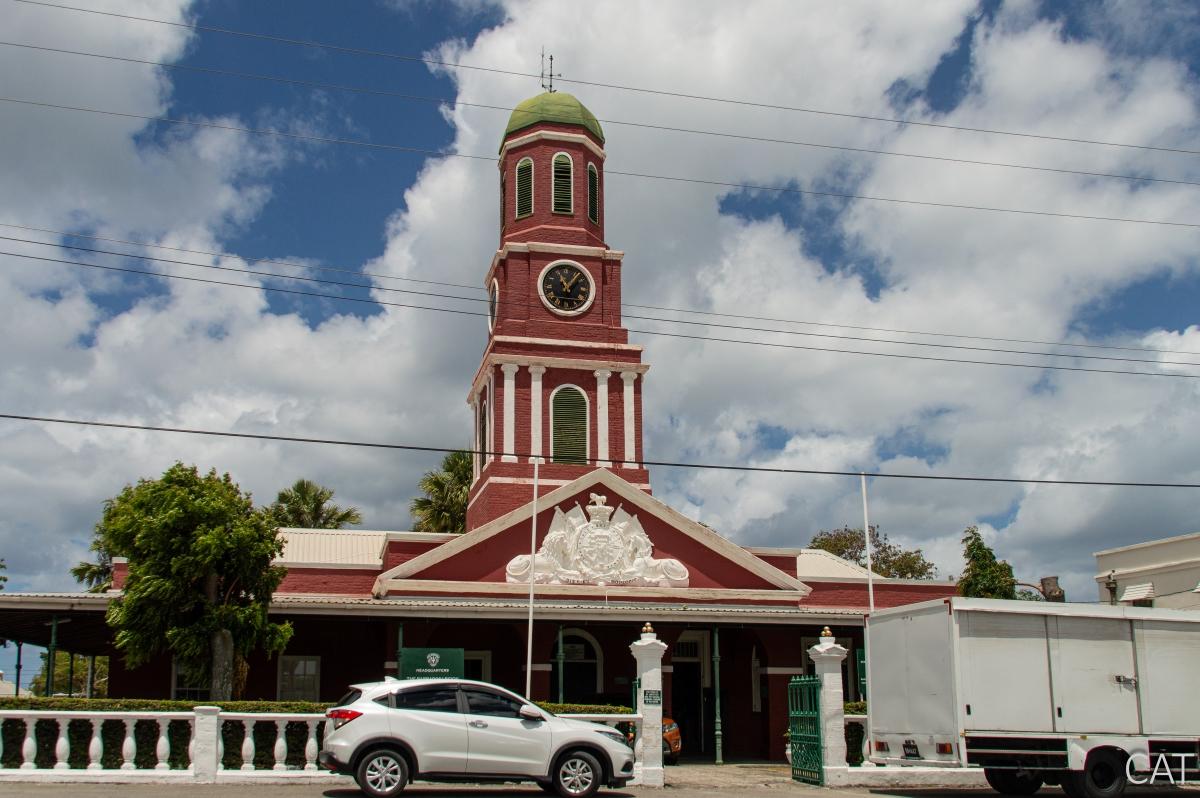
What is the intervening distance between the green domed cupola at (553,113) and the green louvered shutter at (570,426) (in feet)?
28.3

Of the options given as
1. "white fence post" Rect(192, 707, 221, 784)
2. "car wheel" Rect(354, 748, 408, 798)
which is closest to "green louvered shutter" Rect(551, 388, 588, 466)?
"white fence post" Rect(192, 707, 221, 784)

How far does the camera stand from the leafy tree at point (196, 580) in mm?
21781

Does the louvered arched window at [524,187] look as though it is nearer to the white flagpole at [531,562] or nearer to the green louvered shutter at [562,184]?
the green louvered shutter at [562,184]

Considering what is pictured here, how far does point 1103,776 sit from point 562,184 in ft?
82.4

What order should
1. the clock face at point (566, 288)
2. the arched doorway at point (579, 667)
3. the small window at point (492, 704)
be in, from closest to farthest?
1. the small window at point (492, 704)
2. the arched doorway at point (579, 667)
3. the clock face at point (566, 288)

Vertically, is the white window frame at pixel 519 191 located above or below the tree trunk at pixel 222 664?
above

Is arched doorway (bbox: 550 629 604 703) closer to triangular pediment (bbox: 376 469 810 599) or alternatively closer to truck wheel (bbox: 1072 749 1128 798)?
triangular pediment (bbox: 376 469 810 599)

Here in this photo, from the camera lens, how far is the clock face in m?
36.4

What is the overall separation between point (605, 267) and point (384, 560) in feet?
37.5

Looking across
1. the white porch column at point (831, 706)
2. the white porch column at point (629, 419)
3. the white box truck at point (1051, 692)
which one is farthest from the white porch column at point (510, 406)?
the white box truck at point (1051, 692)

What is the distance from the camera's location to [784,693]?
29047mm

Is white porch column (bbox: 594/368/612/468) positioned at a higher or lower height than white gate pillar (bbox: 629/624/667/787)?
higher

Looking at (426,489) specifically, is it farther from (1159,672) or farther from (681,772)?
(1159,672)

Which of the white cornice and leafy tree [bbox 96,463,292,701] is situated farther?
the white cornice
